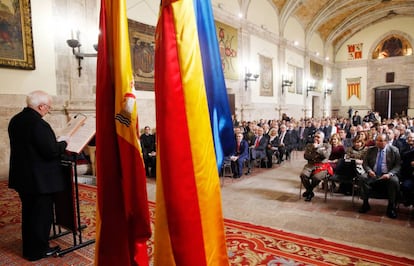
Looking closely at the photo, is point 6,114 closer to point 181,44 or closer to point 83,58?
point 83,58

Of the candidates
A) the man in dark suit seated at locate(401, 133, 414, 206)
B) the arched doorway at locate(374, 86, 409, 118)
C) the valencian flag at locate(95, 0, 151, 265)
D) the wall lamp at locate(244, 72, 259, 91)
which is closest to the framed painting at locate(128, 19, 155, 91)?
the wall lamp at locate(244, 72, 259, 91)

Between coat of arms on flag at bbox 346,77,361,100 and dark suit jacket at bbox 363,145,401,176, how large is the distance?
2094 cm

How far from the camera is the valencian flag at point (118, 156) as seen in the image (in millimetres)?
1618

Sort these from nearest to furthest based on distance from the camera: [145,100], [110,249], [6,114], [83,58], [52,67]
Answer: [110,249]
[6,114]
[52,67]
[83,58]
[145,100]

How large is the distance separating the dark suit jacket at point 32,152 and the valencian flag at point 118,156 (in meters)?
1.46

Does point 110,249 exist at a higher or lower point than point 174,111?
lower

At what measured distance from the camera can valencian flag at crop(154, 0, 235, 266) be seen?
135 cm

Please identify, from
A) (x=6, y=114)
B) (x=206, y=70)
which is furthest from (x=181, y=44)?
(x=6, y=114)

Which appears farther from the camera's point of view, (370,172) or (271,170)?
(271,170)

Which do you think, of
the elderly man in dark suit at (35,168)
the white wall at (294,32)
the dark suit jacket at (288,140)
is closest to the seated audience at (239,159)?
the dark suit jacket at (288,140)

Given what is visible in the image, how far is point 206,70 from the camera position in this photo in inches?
59.3

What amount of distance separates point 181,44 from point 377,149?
4478 mm

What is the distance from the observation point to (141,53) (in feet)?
28.5

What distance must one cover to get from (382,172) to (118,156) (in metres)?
4.39
